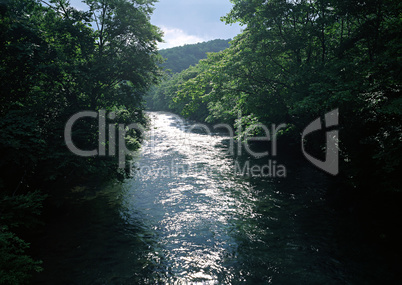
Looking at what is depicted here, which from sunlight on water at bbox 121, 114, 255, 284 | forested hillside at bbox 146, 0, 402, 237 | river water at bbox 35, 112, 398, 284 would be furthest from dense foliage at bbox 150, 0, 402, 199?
sunlight on water at bbox 121, 114, 255, 284

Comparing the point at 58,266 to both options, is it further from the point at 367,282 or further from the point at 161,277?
the point at 367,282

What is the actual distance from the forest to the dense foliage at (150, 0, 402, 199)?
7 cm

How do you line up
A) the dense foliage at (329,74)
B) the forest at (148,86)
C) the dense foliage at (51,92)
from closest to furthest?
the dense foliage at (51,92) < the forest at (148,86) < the dense foliage at (329,74)

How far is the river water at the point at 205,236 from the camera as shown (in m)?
7.52

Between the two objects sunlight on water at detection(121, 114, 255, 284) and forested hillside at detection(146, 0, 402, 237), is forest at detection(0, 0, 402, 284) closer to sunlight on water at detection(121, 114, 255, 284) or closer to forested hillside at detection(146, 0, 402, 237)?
forested hillside at detection(146, 0, 402, 237)

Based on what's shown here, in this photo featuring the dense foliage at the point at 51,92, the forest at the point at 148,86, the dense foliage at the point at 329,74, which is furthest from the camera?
the dense foliage at the point at 329,74

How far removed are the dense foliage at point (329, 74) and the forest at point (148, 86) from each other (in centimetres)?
7

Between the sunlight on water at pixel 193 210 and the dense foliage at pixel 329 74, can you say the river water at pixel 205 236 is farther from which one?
the dense foliage at pixel 329 74

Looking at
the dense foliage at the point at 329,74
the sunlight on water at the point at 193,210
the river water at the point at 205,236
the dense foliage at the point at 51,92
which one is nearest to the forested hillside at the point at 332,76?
the dense foliage at the point at 329,74

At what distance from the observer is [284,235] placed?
386 inches

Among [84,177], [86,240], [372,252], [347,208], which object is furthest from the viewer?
[84,177]

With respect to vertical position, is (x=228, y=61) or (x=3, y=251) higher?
(x=228, y=61)

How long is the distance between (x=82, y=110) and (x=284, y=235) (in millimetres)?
11370

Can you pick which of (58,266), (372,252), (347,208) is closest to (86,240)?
(58,266)
